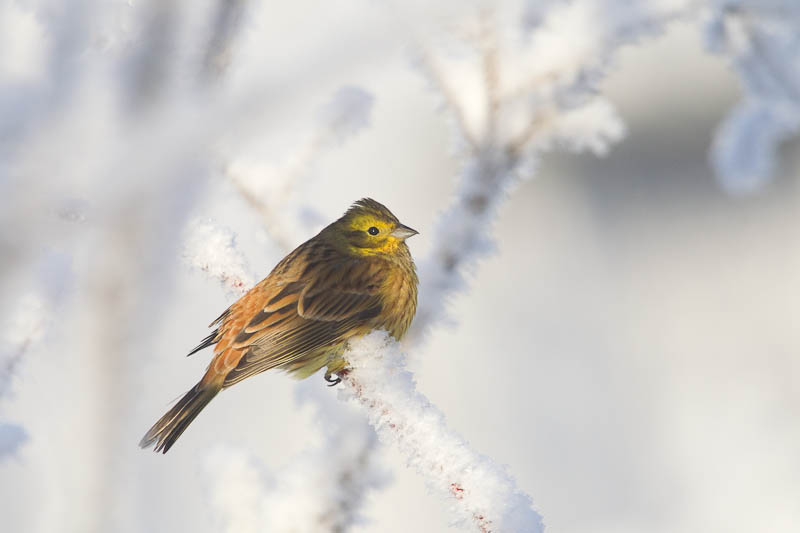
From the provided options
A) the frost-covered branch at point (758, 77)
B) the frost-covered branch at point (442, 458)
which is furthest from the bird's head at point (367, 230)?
the frost-covered branch at point (758, 77)

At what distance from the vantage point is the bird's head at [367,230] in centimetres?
292

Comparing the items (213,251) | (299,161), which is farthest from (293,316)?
(299,161)

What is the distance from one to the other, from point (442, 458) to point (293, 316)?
122cm

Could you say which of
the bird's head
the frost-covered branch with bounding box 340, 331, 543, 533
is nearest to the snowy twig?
the frost-covered branch with bounding box 340, 331, 543, 533

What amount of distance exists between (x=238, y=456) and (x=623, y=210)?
26.7 ft

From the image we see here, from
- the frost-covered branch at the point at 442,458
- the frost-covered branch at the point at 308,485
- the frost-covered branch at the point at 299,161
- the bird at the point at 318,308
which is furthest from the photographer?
the bird at the point at 318,308

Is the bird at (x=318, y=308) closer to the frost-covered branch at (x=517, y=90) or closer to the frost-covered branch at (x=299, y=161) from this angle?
the frost-covered branch at (x=299, y=161)

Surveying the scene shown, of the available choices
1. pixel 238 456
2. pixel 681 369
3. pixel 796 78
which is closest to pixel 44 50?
pixel 238 456

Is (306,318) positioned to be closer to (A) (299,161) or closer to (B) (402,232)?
(B) (402,232)

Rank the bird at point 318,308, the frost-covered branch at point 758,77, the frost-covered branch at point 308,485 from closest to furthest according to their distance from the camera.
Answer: the frost-covered branch at point 758,77 → the frost-covered branch at point 308,485 → the bird at point 318,308

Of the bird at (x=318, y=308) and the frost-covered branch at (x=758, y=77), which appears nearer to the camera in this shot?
the frost-covered branch at (x=758, y=77)

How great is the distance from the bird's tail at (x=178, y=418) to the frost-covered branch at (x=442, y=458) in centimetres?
59

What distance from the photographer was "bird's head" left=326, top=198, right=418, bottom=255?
2.92 metres

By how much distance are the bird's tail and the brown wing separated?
2.6 inches
